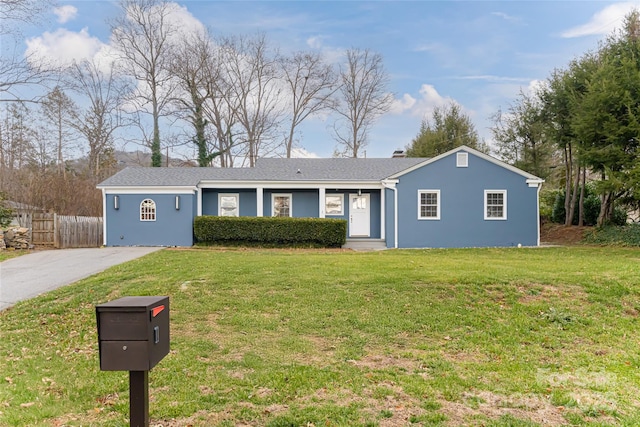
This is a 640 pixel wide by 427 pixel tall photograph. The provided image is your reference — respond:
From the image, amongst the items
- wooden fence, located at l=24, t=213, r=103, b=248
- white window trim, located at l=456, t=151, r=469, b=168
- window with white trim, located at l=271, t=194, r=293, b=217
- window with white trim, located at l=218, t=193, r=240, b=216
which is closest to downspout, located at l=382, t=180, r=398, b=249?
white window trim, located at l=456, t=151, r=469, b=168

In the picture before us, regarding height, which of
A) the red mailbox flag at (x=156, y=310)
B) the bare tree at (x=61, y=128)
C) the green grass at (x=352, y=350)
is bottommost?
the green grass at (x=352, y=350)

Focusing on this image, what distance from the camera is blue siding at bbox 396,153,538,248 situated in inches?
624

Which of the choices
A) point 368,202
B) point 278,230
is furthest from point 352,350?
point 368,202

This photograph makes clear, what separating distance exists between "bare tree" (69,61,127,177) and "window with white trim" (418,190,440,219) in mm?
21654

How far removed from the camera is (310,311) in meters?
6.17

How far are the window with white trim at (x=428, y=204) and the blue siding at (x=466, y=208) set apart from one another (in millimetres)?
144

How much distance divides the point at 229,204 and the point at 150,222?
3.30m

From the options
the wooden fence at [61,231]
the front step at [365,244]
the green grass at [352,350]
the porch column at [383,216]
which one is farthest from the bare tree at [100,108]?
the green grass at [352,350]

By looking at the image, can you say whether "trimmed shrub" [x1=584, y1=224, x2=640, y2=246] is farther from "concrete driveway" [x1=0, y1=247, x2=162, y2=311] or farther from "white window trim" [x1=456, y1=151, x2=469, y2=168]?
"concrete driveway" [x1=0, y1=247, x2=162, y2=311]

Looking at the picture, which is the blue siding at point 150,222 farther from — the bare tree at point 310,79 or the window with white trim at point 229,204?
→ the bare tree at point 310,79

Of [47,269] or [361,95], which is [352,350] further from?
[361,95]

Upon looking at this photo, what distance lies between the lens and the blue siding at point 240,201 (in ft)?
58.8

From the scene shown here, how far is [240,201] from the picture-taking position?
58.9ft

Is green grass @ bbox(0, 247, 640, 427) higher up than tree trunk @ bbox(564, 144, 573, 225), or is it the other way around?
tree trunk @ bbox(564, 144, 573, 225)
